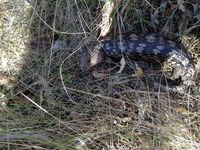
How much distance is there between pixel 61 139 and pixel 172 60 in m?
1.17

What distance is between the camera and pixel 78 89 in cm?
350

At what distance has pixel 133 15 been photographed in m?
3.71

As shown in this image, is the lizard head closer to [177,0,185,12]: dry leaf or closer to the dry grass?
the dry grass

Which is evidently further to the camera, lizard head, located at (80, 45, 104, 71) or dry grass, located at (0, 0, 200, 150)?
lizard head, located at (80, 45, 104, 71)

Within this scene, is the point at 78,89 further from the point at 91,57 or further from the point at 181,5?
the point at 181,5

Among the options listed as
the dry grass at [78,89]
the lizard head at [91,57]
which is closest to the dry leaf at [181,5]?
the dry grass at [78,89]

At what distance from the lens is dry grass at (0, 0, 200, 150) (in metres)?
3.07

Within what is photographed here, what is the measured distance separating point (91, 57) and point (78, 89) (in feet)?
1.04

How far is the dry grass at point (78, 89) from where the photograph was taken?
3.07m

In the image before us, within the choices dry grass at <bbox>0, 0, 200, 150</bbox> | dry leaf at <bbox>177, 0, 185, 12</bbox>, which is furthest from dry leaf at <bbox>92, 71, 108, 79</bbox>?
dry leaf at <bbox>177, 0, 185, 12</bbox>

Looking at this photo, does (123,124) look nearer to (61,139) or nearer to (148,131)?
(148,131)

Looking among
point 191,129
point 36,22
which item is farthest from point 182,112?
point 36,22

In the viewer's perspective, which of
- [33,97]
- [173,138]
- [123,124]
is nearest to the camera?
[173,138]

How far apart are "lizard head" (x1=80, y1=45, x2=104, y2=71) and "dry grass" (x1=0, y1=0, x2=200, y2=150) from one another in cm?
6
